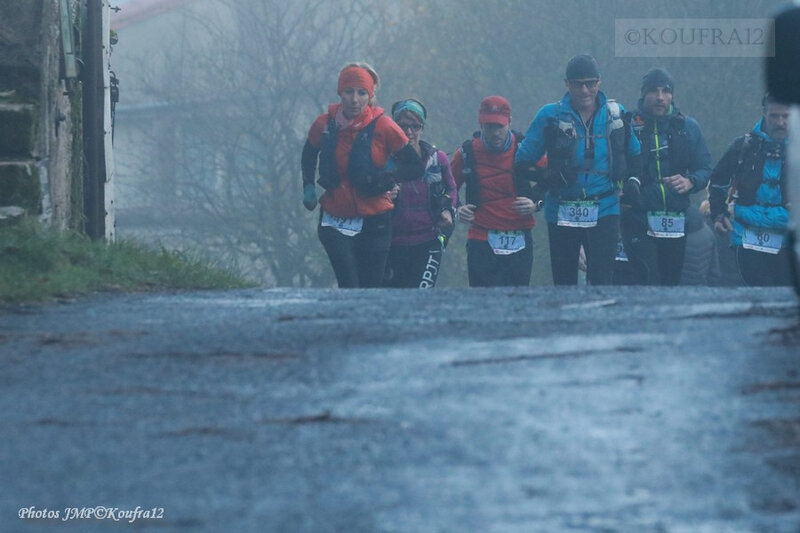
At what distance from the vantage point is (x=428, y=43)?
26.3 m

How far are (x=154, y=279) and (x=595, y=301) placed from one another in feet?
10.2

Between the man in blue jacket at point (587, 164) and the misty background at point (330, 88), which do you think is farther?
the misty background at point (330, 88)

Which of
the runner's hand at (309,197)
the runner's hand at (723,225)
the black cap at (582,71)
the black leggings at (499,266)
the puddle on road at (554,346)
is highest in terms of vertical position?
the black cap at (582,71)

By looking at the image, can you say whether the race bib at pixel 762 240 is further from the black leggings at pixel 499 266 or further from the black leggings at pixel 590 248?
the black leggings at pixel 499 266

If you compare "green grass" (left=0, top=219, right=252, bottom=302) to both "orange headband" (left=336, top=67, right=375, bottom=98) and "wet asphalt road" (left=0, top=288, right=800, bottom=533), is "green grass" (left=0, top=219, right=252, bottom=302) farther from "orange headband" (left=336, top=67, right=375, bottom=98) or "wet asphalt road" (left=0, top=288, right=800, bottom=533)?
"orange headband" (left=336, top=67, right=375, bottom=98)

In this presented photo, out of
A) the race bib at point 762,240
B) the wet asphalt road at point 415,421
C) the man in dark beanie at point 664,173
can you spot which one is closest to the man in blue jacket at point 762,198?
the race bib at point 762,240

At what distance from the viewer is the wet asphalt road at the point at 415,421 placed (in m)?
3.50

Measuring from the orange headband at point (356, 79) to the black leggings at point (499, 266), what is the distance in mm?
1759

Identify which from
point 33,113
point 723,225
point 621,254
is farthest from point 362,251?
point 723,225

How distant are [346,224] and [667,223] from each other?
2320 mm

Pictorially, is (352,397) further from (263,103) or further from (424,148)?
(263,103)

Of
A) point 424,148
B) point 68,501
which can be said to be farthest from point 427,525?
point 424,148

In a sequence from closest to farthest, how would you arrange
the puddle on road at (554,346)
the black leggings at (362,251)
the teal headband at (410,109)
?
1. the puddle on road at (554,346)
2. the black leggings at (362,251)
3. the teal headband at (410,109)

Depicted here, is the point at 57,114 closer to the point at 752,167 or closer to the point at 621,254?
the point at 621,254
